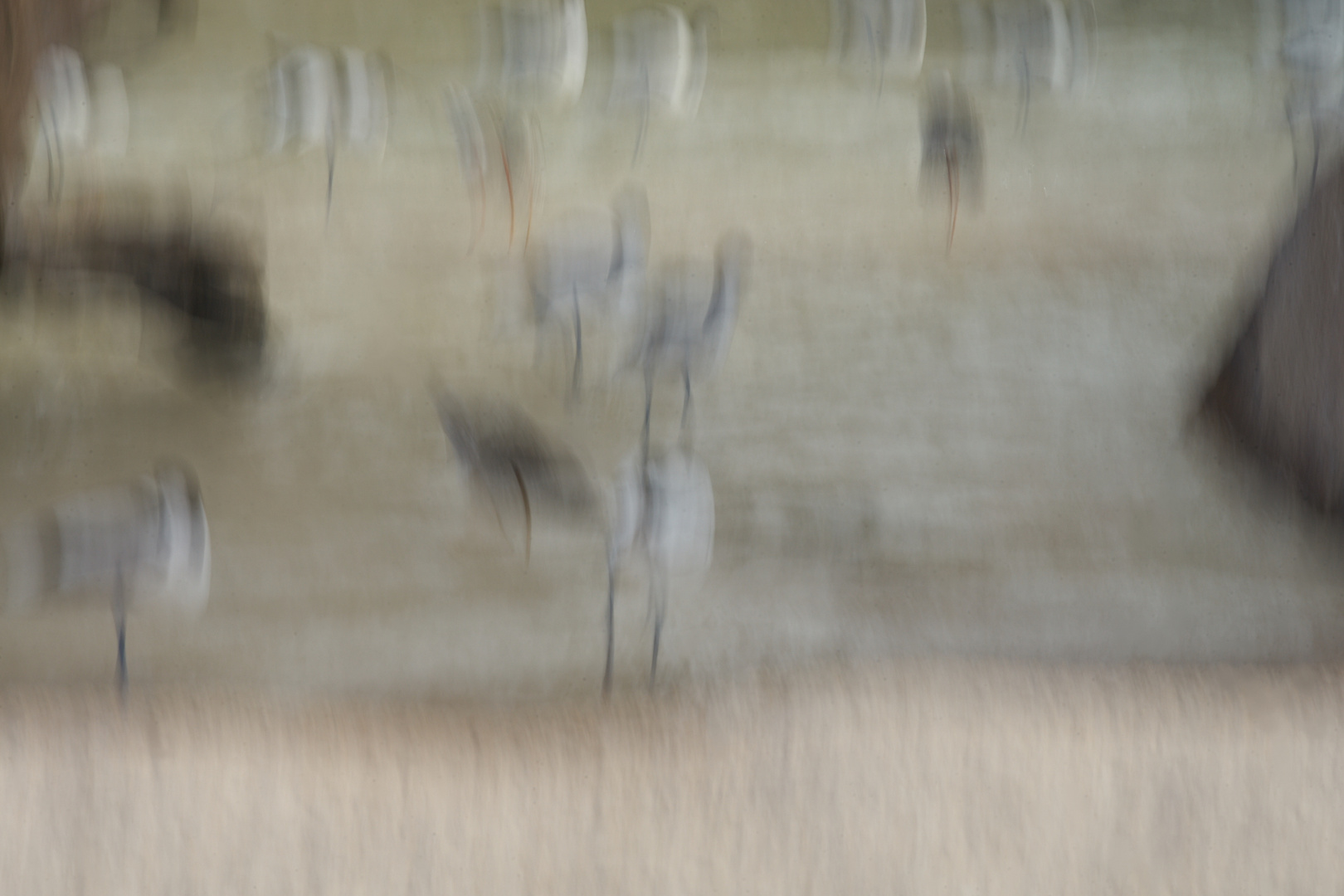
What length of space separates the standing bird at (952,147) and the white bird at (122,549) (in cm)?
61

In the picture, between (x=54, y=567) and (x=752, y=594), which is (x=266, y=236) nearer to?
(x=54, y=567)

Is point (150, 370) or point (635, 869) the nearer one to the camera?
point (635, 869)

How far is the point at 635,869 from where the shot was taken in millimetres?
681

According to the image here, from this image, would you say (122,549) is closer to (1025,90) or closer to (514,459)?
(514,459)

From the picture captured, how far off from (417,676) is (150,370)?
34cm

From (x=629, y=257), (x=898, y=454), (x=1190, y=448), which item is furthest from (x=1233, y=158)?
(x=629, y=257)

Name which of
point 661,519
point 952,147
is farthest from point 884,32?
point 661,519

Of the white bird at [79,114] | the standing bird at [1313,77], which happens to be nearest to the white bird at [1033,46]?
the standing bird at [1313,77]

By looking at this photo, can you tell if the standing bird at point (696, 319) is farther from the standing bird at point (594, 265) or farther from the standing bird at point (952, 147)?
the standing bird at point (952, 147)

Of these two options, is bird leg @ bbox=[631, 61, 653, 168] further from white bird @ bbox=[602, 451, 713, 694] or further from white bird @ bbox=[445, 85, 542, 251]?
white bird @ bbox=[602, 451, 713, 694]

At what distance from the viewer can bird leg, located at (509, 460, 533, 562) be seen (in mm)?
760

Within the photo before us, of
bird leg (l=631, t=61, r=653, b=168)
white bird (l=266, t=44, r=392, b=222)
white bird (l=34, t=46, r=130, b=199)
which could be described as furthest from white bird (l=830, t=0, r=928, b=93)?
white bird (l=34, t=46, r=130, b=199)

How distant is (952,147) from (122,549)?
69 cm

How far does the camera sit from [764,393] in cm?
77
